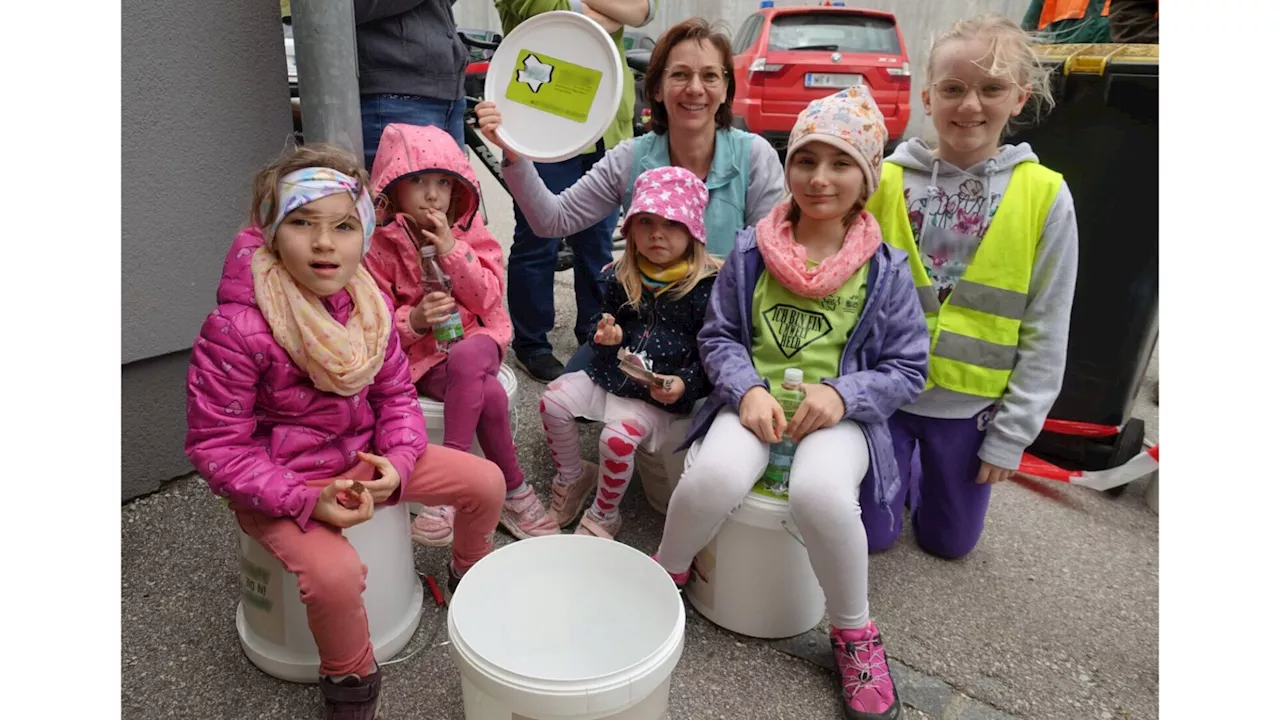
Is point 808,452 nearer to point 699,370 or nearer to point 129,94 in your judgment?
point 699,370

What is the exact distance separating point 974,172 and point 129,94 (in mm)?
2281

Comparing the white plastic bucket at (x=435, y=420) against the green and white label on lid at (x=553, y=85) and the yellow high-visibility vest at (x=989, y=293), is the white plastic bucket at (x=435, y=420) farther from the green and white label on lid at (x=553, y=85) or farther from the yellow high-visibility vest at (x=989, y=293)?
the yellow high-visibility vest at (x=989, y=293)

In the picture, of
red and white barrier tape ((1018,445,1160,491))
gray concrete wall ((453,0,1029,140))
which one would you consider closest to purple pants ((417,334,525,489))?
red and white barrier tape ((1018,445,1160,491))

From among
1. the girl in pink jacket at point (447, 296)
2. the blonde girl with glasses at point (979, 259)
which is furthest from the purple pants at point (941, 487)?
the girl in pink jacket at point (447, 296)

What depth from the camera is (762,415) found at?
182cm

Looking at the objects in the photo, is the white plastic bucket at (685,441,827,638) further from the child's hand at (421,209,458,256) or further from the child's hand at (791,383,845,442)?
the child's hand at (421,209,458,256)

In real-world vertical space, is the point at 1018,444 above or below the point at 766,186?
below

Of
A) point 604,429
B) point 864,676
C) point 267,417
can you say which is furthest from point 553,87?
point 864,676

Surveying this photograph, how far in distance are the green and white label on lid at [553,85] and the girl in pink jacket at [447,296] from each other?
0.95ft

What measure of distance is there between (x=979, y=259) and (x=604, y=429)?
1.12 m

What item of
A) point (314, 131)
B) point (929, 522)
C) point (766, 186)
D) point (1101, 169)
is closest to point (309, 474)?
point (314, 131)

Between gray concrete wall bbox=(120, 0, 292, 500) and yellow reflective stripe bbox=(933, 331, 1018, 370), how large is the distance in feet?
6.80

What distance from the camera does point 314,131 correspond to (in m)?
1.96

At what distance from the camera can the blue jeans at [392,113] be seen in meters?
2.31
